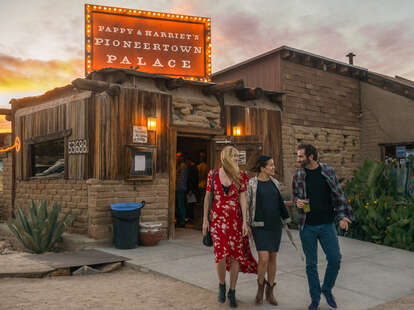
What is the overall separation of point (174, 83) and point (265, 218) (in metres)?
5.39

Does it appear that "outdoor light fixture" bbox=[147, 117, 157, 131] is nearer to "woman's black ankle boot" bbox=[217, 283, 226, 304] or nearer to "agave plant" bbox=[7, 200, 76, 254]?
"agave plant" bbox=[7, 200, 76, 254]

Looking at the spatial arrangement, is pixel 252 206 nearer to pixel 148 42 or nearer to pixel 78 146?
pixel 78 146

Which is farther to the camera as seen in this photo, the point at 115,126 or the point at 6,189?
the point at 6,189

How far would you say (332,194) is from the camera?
4.36 metres

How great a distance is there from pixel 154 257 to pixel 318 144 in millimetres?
7074

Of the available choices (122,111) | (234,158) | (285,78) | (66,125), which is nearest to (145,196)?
(122,111)

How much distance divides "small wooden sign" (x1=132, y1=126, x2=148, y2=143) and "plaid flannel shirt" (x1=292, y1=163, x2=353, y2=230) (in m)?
4.94

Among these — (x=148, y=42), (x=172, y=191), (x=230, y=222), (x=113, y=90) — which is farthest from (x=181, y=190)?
(x=230, y=222)

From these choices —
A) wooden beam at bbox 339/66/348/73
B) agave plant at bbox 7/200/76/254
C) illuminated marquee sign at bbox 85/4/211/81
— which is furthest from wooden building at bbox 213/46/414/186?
agave plant at bbox 7/200/76/254

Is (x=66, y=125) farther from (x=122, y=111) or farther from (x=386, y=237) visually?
(x=386, y=237)

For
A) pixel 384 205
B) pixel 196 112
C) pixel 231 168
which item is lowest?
pixel 384 205

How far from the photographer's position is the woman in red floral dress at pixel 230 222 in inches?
178

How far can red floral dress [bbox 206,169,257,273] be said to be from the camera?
4.53 metres

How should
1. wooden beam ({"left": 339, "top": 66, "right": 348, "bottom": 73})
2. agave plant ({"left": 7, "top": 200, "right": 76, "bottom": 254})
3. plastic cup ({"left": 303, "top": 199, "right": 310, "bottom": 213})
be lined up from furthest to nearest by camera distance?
1. wooden beam ({"left": 339, "top": 66, "right": 348, "bottom": 73})
2. agave plant ({"left": 7, "top": 200, "right": 76, "bottom": 254})
3. plastic cup ({"left": 303, "top": 199, "right": 310, "bottom": 213})
